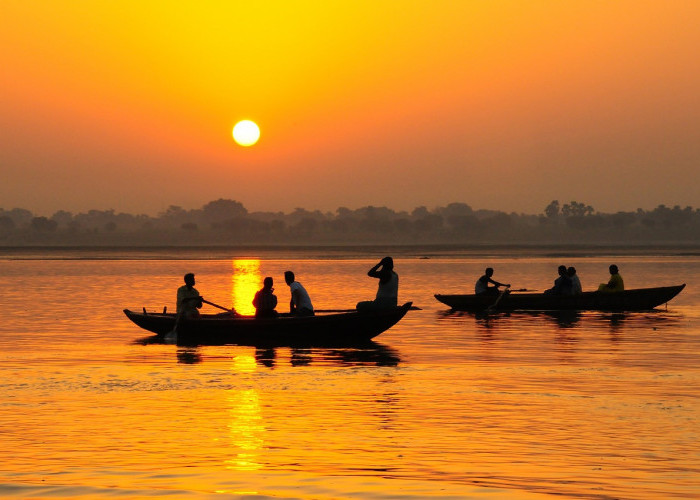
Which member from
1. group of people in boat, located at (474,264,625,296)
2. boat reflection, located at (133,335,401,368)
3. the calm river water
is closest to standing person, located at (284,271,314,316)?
boat reflection, located at (133,335,401,368)

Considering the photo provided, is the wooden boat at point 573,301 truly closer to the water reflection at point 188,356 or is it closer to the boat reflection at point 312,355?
the boat reflection at point 312,355

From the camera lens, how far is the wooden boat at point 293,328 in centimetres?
2931

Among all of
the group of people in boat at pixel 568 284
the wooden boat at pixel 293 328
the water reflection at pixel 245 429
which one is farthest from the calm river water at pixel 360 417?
the group of people in boat at pixel 568 284

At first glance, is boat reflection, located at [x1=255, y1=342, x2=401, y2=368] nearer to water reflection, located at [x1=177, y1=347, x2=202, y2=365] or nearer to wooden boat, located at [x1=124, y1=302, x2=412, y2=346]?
wooden boat, located at [x1=124, y1=302, x2=412, y2=346]

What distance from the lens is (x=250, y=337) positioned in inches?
1171

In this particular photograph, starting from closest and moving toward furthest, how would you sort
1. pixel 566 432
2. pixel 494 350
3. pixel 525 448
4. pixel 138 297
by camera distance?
pixel 525 448
pixel 566 432
pixel 494 350
pixel 138 297

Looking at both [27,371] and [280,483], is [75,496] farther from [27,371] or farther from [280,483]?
[27,371]

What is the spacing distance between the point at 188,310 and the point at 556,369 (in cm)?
1107

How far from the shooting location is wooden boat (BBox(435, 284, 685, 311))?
4172cm

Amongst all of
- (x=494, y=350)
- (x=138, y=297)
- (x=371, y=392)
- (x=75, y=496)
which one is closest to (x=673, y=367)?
(x=494, y=350)

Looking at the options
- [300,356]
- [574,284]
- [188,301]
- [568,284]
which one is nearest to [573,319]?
[568,284]

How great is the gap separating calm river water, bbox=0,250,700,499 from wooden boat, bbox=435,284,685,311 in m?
8.13

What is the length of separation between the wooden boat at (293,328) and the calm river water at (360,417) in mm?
734

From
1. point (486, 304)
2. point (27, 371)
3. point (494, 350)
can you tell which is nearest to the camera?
point (27, 371)
